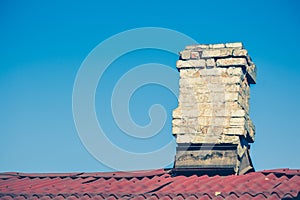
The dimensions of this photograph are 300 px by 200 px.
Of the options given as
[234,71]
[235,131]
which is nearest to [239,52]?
[234,71]

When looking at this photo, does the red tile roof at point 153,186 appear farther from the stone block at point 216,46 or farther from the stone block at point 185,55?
the stone block at point 216,46

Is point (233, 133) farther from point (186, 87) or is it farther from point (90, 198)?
point (90, 198)

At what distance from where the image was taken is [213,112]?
9352mm

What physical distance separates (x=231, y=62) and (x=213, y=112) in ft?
2.63

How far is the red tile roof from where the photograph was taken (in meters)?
7.86

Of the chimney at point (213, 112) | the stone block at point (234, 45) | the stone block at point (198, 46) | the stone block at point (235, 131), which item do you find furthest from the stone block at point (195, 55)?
the stone block at point (235, 131)

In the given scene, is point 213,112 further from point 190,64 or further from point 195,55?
point 195,55

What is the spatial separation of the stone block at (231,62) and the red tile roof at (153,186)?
1.67m

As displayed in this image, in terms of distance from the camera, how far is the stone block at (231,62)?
9.49 meters

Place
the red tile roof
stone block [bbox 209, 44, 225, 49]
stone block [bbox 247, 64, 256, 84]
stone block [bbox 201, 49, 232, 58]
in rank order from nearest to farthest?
the red tile roof, stone block [bbox 201, 49, 232, 58], stone block [bbox 209, 44, 225, 49], stone block [bbox 247, 64, 256, 84]

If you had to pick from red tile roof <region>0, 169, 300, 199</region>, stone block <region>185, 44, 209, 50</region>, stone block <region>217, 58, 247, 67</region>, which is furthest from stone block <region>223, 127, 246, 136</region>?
stone block <region>185, 44, 209, 50</region>

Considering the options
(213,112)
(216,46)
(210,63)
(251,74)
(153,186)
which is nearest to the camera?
(153,186)

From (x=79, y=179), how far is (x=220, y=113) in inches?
88.1

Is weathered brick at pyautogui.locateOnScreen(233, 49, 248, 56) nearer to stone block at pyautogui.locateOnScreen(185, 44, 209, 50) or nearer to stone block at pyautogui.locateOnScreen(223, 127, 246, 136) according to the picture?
stone block at pyautogui.locateOnScreen(185, 44, 209, 50)
